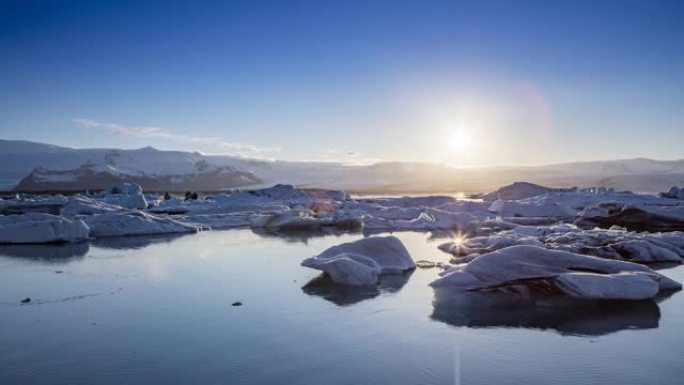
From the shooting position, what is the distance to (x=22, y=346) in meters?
4.73

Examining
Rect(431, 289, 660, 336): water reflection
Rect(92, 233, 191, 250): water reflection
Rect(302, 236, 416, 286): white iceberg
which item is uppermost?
Rect(302, 236, 416, 286): white iceberg

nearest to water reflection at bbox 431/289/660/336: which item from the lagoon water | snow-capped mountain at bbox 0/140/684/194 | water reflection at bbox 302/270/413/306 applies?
the lagoon water

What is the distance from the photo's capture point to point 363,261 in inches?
321

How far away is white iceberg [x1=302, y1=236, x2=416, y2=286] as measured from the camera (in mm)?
7598

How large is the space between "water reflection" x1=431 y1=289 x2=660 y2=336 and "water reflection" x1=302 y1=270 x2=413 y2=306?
0.82 meters

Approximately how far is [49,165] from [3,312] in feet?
265

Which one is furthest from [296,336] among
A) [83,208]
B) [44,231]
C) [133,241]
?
[83,208]

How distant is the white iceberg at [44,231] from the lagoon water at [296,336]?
455cm

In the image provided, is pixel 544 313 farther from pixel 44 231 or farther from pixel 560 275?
pixel 44 231

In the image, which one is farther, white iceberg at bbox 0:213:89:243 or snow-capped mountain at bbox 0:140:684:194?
snow-capped mountain at bbox 0:140:684:194

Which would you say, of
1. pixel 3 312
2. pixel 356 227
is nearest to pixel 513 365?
pixel 3 312

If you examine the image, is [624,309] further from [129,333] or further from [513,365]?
[129,333]

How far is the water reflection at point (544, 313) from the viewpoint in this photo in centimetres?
550

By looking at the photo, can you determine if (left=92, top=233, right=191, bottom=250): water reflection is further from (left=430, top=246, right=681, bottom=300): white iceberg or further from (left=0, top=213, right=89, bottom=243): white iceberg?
(left=430, top=246, right=681, bottom=300): white iceberg
